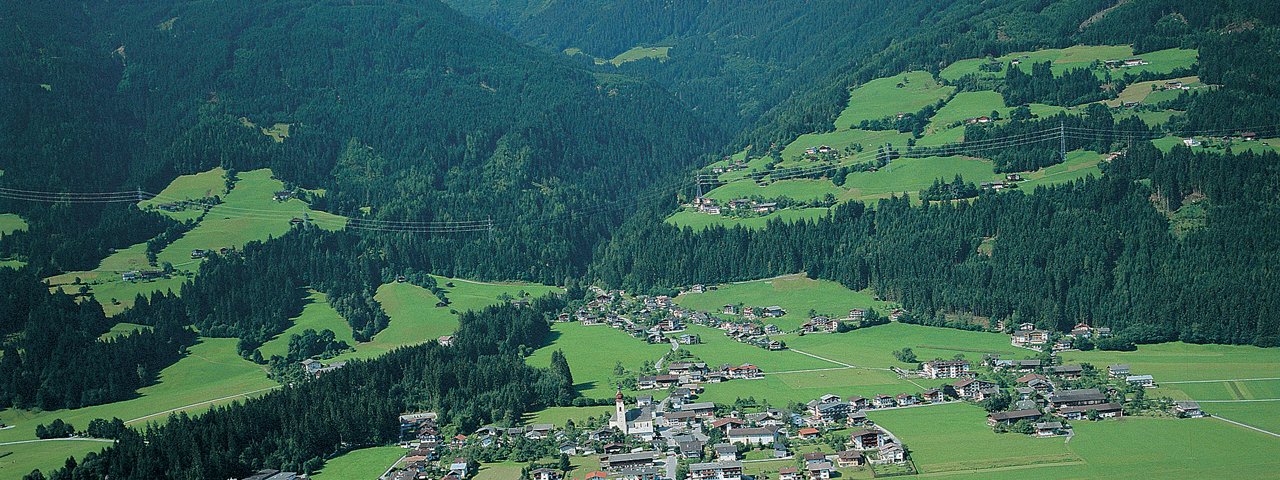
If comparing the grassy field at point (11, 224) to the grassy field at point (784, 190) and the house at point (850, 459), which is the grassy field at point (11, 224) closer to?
the grassy field at point (784, 190)

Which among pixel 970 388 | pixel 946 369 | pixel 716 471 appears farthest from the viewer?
pixel 946 369

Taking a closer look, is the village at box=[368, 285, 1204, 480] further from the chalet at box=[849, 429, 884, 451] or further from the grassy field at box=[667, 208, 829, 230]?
the grassy field at box=[667, 208, 829, 230]

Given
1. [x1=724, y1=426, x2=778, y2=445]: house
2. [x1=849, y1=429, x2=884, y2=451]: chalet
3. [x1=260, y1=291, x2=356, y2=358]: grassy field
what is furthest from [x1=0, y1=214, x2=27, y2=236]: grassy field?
[x1=849, y1=429, x2=884, y2=451]: chalet

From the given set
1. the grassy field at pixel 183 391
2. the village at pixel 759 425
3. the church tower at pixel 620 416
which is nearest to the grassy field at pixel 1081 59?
the village at pixel 759 425

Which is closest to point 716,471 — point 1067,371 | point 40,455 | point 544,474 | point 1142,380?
point 544,474

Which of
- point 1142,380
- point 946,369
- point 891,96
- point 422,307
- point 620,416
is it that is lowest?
point 1142,380

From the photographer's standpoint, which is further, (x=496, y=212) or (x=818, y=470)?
(x=496, y=212)

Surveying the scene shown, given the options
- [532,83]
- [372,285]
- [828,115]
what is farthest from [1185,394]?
[532,83]

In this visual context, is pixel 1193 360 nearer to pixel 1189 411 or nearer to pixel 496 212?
pixel 1189 411
